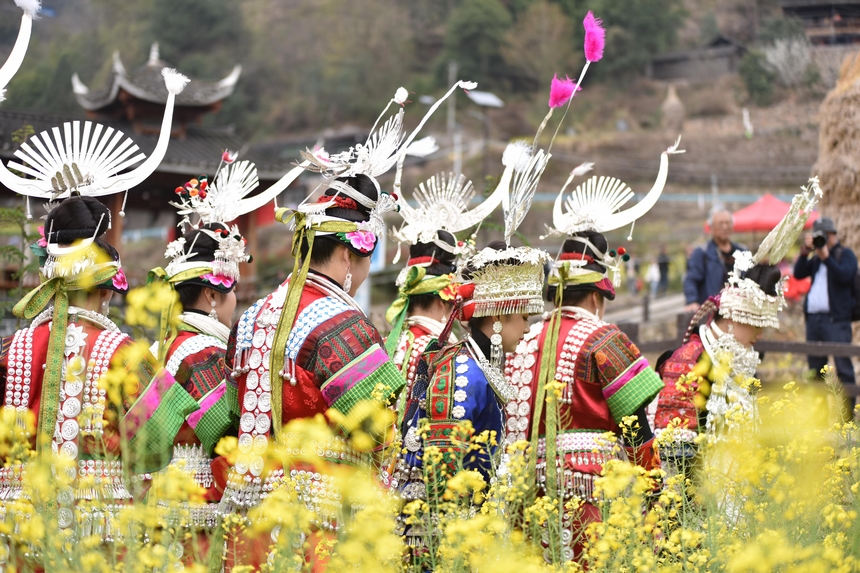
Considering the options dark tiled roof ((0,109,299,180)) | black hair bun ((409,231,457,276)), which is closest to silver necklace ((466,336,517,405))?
black hair bun ((409,231,457,276))

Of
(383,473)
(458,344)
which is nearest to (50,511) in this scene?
(383,473)

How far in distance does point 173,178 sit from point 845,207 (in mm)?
13698

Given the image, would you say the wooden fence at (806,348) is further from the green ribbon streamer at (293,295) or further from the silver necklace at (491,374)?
the green ribbon streamer at (293,295)

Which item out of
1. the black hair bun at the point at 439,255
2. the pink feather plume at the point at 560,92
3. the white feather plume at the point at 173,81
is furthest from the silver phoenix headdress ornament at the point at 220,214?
the pink feather plume at the point at 560,92

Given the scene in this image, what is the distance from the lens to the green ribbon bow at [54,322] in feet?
11.3

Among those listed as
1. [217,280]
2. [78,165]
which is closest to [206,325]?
[217,280]

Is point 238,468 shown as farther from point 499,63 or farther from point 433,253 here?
point 499,63

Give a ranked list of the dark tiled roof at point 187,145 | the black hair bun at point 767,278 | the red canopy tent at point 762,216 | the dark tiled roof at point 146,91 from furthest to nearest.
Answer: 1. the dark tiled roof at point 146,91
2. the red canopy tent at point 762,216
3. the dark tiled roof at point 187,145
4. the black hair bun at point 767,278

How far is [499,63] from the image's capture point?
53.4 metres

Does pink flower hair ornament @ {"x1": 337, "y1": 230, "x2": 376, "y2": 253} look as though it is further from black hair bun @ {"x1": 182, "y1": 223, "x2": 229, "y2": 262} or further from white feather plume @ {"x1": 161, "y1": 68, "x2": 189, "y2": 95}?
black hair bun @ {"x1": 182, "y1": 223, "x2": 229, "y2": 262}

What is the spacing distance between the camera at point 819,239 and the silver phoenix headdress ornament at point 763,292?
3.44 m

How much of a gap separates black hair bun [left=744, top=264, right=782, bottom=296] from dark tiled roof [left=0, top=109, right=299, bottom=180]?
1307cm

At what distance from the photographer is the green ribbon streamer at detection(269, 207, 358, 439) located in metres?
3.15

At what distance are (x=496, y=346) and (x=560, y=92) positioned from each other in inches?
37.2
